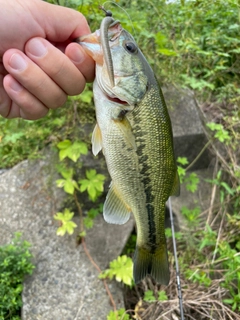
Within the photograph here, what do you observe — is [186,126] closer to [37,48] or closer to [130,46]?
[130,46]

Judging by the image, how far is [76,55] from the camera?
1180 mm

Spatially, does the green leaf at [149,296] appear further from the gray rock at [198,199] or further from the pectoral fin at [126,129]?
the pectoral fin at [126,129]

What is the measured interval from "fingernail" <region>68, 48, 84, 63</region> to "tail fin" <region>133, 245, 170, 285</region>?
978 millimetres

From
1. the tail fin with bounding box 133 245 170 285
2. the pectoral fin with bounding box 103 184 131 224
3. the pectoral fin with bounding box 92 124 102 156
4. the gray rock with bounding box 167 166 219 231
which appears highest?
the pectoral fin with bounding box 92 124 102 156

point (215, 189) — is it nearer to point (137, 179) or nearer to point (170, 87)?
point (170, 87)

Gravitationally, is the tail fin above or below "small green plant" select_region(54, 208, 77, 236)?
above

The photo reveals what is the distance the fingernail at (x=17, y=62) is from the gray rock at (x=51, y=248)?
4.75ft

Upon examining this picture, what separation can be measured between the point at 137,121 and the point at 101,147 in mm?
197

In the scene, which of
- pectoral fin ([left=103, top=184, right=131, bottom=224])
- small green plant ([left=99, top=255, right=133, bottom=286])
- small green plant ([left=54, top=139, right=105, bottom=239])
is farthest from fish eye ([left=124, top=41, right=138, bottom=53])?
small green plant ([left=99, top=255, right=133, bottom=286])

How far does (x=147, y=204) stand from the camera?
1475 mm

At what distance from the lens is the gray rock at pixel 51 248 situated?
6.86 ft

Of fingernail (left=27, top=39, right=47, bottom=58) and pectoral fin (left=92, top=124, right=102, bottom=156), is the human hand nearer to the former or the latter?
fingernail (left=27, top=39, right=47, bottom=58)

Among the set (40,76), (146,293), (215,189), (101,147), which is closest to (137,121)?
(101,147)

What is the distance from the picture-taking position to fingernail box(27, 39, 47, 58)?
1.15m
